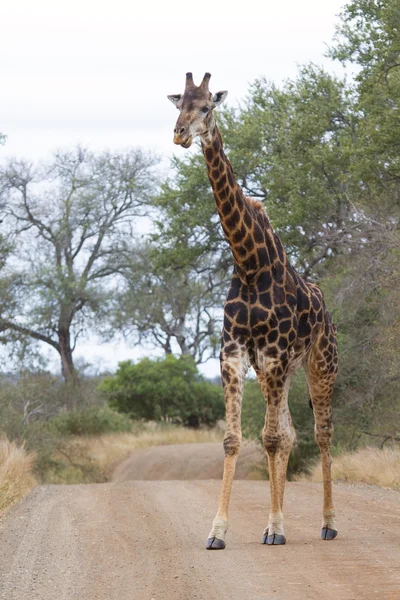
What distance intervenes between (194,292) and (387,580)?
49.1 meters

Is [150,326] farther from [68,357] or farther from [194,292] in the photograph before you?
[68,357]

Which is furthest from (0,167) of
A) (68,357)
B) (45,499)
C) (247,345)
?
(247,345)

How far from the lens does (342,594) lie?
22.0 feet

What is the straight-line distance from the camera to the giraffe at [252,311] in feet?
30.6

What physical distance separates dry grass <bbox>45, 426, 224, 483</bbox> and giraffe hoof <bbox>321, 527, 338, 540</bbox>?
49.8ft

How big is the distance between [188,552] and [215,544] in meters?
0.28

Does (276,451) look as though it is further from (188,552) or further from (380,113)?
(380,113)

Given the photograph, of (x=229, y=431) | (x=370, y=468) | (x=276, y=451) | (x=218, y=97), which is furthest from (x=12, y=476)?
(x=218, y=97)

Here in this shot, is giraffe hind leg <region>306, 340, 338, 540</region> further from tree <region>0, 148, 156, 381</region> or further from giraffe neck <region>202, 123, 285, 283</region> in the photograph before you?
tree <region>0, 148, 156, 381</region>

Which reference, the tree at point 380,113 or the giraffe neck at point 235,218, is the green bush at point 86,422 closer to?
the tree at point 380,113

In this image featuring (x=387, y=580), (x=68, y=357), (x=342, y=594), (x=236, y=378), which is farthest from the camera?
(x=68, y=357)

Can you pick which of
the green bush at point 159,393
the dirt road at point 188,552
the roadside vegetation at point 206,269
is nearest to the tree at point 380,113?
the roadside vegetation at point 206,269

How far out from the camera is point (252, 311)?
31.8ft

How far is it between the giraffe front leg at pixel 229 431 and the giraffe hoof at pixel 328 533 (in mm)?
1291
